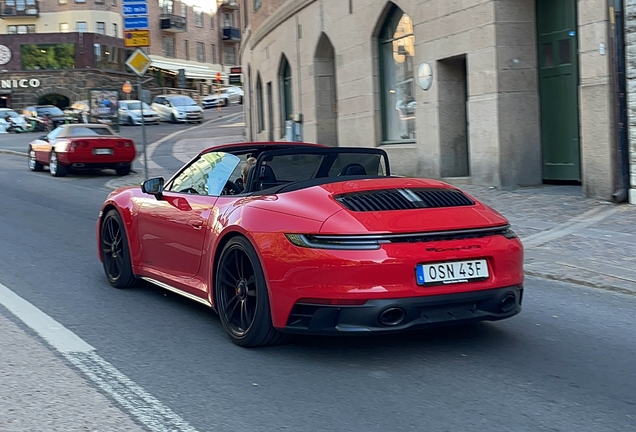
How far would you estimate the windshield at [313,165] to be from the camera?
20.0 ft

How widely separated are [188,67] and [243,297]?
72233mm

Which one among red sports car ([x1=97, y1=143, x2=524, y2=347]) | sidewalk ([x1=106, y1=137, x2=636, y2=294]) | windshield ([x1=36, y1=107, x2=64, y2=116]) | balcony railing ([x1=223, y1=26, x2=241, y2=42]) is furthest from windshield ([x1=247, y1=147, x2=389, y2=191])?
balcony railing ([x1=223, y1=26, x2=241, y2=42])

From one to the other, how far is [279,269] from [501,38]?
392 inches

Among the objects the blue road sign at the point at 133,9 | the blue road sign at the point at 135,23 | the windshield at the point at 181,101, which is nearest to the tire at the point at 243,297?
the blue road sign at the point at 135,23

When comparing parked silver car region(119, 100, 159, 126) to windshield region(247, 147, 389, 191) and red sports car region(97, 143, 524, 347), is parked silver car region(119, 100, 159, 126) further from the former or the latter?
red sports car region(97, 143, 524, 347)

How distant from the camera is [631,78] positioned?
11.6m

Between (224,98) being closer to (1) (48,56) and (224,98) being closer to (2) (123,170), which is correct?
(1) (48,56)

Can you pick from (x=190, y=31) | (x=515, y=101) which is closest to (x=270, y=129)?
(x=515, y=101)

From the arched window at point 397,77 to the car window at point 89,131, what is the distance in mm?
7489

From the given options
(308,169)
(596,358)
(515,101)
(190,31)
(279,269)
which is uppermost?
(190,31)

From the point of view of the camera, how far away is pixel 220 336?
589 cm

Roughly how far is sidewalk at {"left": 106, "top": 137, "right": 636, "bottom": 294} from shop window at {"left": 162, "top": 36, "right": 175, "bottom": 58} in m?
63.2

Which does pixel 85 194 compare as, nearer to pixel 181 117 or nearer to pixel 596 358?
pixel 596 358

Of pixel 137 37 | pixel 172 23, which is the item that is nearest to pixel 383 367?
pixel 137 37
